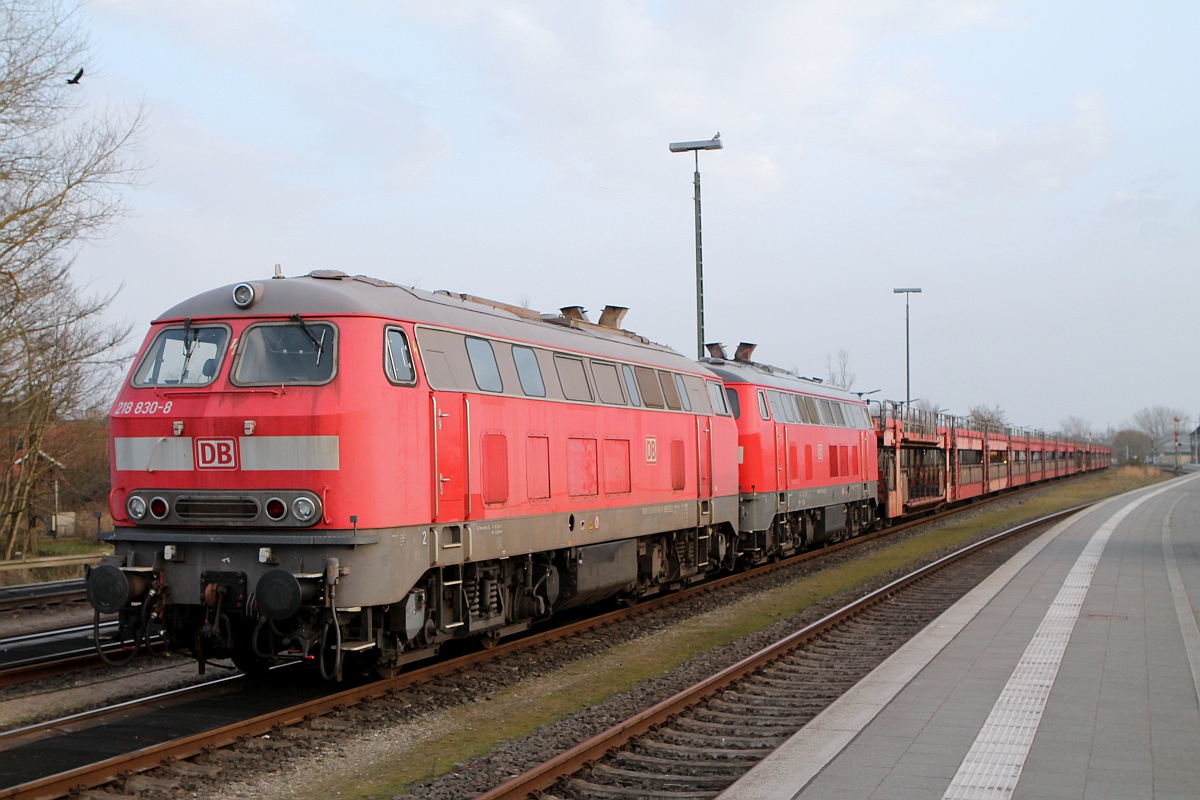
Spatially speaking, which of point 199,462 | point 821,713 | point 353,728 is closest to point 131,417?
point 199,462

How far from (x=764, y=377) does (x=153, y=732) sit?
15.8 meters

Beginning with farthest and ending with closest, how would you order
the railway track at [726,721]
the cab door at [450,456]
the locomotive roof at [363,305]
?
1. the cab door at [450,456]
2. the locomotive roof at [363,305]
3. the railway track at [726,721]

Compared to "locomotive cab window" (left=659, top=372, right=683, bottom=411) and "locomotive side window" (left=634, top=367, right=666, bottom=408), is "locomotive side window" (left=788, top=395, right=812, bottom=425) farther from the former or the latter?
"locomotive side window" (left=634, top=367, right=666, bottom=408)

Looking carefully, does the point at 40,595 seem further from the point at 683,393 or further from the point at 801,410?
the point at 801,410

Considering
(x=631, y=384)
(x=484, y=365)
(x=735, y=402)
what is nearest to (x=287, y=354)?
(x=484, y=365)

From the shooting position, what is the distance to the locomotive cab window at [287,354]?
364 inches

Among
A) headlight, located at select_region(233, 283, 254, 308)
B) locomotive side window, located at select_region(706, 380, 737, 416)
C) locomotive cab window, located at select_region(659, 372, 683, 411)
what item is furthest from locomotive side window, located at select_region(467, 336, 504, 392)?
locomotive side window, located at select_region(706, 380, 737, 416)

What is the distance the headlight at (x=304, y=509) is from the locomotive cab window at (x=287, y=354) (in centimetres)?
105

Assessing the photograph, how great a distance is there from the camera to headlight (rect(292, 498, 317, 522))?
887 cm

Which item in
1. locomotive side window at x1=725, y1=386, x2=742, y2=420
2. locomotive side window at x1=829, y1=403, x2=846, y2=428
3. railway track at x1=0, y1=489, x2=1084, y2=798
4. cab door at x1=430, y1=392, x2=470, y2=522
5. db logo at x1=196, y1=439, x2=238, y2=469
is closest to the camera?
railway track at x1=0, y1=489, x2=1084, y2=798

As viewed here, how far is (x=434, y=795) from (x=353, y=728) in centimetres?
196

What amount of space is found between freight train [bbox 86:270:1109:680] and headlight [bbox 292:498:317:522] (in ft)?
0.04

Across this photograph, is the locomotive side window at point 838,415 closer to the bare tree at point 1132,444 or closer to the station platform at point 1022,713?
the station platform at point 1022,713

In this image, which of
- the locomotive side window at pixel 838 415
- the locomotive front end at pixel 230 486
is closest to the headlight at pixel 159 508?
the locomotive front end at pixel 230 486
